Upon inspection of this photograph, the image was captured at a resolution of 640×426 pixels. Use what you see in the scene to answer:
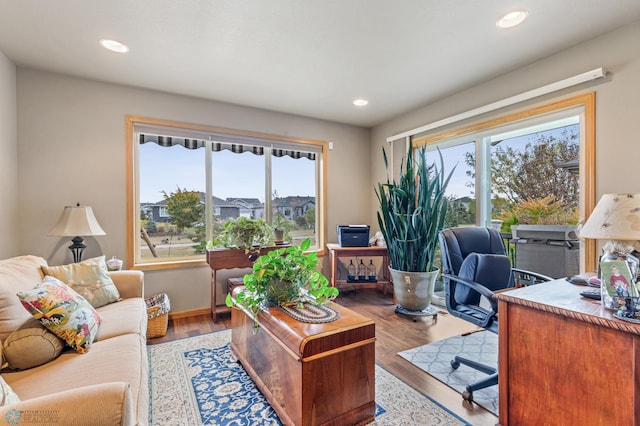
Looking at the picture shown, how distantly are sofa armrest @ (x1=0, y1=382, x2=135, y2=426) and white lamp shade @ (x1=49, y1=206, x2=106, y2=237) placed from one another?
206 centimetres

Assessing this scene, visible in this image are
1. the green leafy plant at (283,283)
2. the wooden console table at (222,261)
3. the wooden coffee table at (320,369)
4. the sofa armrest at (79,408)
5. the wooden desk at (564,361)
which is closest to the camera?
the sofa armrest at (79,408)

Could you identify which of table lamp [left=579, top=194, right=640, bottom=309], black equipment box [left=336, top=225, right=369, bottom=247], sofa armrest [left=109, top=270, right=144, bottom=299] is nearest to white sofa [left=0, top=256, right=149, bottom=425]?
sofa armrest [left=109, top=270, right=144, bottom=299]

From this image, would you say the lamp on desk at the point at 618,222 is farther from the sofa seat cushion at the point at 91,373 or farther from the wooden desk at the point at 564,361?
the sofa seat cushion at the point at 91,373

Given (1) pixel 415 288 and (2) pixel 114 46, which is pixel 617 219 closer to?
(1) pixel 415 288

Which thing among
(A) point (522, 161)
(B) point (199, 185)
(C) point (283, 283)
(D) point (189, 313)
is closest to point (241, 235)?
(B) point (199, 185)

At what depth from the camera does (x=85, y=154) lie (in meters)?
Result: 2.89

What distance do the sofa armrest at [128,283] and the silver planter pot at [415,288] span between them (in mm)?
2437

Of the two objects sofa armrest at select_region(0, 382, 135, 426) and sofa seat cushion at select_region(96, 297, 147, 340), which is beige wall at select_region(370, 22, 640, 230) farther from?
sofa seat cushion at select_region(96, 297, 147, 340)

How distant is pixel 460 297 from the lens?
2.16 metres

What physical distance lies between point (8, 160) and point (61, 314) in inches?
70.5

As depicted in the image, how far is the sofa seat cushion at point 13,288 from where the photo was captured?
1.45 meters

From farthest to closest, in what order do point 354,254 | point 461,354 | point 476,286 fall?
1. point 354,254
2. point 461,354
3. point 476,286

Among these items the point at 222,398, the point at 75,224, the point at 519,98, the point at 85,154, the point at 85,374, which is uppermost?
the point at 519,98

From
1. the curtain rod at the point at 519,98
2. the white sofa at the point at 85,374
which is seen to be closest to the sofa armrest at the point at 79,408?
the white sofa at the point at 85,374
